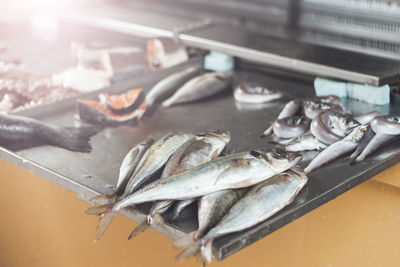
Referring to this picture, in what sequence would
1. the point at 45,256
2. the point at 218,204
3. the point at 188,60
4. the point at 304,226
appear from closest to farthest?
the point at 218,204 < the point at 304,226 < the point at 45,256 < the point at 188,60

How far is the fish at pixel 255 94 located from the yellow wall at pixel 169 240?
752 mm

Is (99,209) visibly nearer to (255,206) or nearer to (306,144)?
(255,206)

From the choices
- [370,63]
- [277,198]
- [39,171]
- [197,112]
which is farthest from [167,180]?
[370,63]

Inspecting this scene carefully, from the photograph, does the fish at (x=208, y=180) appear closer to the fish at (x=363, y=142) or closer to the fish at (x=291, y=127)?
the fish at (x=363, y=142)

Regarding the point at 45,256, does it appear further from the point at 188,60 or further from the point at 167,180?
the point at 188,60

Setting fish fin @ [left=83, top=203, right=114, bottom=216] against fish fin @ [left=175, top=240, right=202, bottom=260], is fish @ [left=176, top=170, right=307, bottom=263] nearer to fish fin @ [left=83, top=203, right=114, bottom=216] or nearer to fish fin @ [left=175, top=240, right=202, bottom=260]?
fish fin @ [left=175, top=240, right=202, bottom=260]

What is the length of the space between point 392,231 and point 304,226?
450mm

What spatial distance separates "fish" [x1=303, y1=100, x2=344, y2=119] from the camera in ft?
8.38

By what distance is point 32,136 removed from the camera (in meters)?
2.55

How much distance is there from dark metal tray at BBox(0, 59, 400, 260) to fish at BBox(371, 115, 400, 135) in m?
0.06

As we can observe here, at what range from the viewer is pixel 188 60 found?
3.50 metres

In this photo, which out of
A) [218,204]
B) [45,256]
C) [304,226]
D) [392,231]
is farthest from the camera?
[45,256]

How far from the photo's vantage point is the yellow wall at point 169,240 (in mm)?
2248

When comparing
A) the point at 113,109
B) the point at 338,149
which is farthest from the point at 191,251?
the point at 113,109
